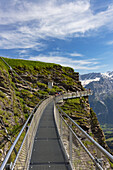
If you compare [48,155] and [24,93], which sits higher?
[24,93]

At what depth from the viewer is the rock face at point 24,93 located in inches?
751

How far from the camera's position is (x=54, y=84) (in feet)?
177

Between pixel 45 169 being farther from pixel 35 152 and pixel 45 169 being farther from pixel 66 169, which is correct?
pixel 35 152

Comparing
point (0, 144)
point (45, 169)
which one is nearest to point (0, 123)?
point (0, 144)

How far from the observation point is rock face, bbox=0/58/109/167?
62.6ft

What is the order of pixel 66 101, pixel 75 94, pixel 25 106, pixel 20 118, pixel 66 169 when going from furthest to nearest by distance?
pixel 75 94, pixel 66 101, pixel 25 106, pixel 20 118, pixel 66 169

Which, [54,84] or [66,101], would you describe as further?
[54,84]

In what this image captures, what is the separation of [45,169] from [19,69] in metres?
41.9

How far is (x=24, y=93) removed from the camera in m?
33.8

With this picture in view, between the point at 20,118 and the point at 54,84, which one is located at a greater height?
the point at 54,84

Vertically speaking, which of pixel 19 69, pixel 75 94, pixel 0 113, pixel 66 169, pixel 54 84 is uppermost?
pixel 19 69

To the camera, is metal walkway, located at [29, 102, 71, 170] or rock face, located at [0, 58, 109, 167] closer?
metal walkway, located at [29, 102, 71, 170]

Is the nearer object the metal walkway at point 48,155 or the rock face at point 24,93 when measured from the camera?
the metal walkway at point 48,155

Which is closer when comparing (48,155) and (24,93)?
(48,155)
